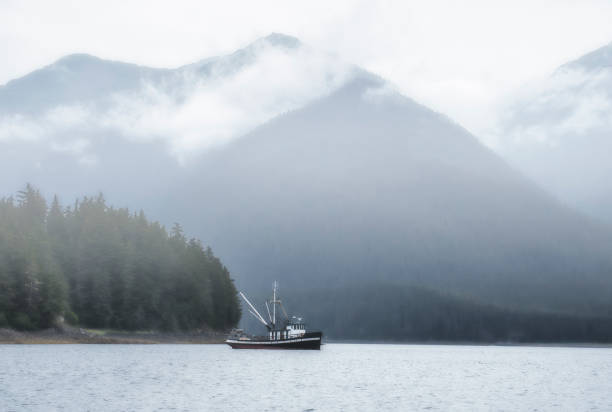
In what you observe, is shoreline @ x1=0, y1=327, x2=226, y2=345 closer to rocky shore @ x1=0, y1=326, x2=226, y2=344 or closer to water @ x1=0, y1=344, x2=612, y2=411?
rocky shore @ x1=0, y1=326, x2=226, y2=344

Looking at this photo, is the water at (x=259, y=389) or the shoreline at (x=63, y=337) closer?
the water at (x=259, y=389)

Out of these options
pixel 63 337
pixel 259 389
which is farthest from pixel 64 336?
pixel 259 389

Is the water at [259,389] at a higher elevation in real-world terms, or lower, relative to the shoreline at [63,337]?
lower

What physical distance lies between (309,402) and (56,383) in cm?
3064

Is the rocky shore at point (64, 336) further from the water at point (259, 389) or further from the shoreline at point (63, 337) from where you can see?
the water at point (259, 389)

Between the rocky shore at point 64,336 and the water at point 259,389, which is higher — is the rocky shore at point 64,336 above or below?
above

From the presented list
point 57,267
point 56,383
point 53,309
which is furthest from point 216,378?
point 57,267

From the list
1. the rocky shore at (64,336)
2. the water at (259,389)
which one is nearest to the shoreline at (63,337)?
the rocky shore at (64,336)

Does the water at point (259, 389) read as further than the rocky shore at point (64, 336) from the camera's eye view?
No

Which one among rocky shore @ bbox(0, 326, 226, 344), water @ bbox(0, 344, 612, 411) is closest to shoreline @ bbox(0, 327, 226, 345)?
rocky shore @ bbox(0, 326, 226, 344)

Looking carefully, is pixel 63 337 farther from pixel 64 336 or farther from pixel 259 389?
pixel 259 389

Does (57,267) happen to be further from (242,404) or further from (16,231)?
(242,404)

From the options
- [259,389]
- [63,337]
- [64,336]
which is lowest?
[259,389]

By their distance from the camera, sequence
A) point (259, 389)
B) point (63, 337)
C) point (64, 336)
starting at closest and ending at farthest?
point (259, 389) → point (63, 337) → point (64, 336)
